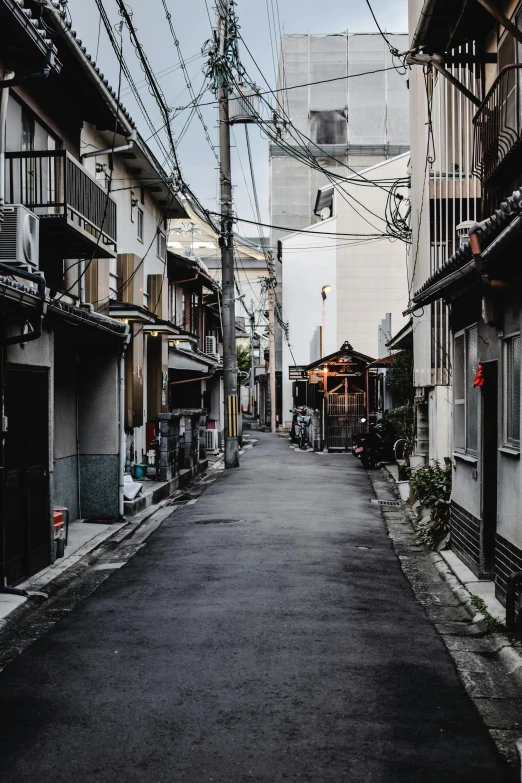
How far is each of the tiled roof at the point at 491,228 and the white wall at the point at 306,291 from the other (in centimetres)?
3423

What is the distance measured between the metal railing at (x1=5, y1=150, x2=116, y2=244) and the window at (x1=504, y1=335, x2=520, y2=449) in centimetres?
709

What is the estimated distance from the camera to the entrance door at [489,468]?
964cm

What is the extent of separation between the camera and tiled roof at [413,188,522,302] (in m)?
5.98

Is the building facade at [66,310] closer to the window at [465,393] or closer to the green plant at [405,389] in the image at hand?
the window at [465,393]

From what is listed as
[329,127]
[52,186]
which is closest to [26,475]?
[52,186]

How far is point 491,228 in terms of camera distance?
22.7ft

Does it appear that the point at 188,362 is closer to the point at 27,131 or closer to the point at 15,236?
the point at 27,131

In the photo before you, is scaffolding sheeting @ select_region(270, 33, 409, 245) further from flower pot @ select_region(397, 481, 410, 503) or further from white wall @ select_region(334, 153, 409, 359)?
flower pot @ select_region(397, 481, 410, 503)

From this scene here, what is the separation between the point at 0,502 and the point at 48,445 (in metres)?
1.75

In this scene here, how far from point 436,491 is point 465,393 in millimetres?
2641

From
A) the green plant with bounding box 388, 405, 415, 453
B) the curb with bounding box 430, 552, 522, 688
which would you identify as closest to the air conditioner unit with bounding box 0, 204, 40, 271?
the curb with bounding box 430, 552, 522, 688

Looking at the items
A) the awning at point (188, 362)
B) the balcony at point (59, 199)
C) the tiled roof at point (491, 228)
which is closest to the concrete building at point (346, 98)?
the awning at point (188, 362)

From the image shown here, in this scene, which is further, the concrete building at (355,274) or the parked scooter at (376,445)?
the concrete building at (355,274)

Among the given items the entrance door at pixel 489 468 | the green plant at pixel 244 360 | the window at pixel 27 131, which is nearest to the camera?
the entrance door at pixel 489 468
